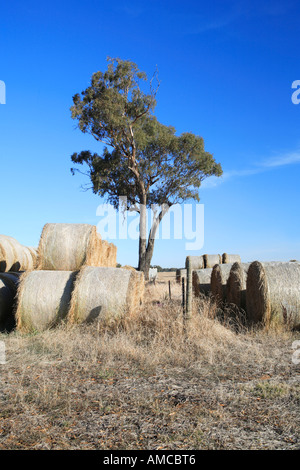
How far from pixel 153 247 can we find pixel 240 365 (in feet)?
60.8

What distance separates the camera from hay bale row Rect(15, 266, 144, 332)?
8812 mm

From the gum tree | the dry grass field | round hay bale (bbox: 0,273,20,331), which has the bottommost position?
the dry grass field

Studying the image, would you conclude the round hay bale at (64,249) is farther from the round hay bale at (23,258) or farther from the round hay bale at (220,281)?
the round hay bale at (23,258)

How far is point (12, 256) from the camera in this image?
13.8 m

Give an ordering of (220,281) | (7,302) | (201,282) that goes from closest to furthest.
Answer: (7,302) → (220,281) → (201,282)

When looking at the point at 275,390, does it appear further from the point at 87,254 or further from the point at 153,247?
the point at 153,247

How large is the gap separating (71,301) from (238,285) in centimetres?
433

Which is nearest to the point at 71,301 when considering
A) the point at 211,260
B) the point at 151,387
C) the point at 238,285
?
the point at 151,387

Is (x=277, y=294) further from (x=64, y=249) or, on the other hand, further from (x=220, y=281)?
(x=64, y=249)

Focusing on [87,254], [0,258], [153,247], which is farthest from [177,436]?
[153,247]

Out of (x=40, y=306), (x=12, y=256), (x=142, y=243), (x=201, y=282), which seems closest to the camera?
(x=40, y=306)

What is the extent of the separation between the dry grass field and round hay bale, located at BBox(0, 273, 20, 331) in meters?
1.21

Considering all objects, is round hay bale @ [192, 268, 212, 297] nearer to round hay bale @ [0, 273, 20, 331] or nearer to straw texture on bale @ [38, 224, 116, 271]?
straw texture on bale @ [38, 224, 116, 271]

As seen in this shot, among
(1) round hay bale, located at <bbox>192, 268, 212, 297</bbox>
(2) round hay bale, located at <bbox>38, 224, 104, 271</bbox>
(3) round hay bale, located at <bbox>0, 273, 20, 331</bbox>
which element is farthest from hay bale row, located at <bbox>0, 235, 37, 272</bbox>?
(1) round hay bale, located at <bbox>192, 268, 212, 297</bbox>
